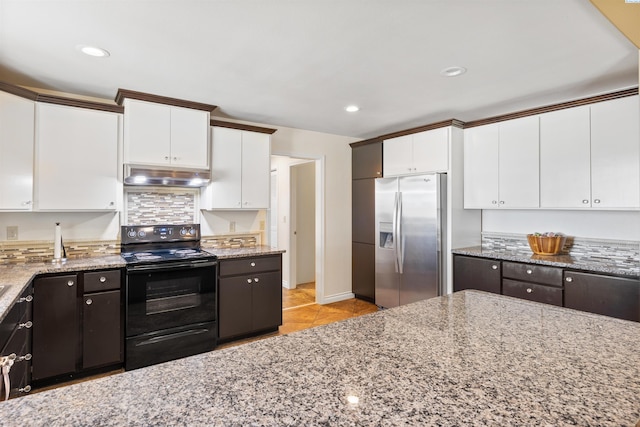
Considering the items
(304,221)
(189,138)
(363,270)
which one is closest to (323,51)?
(189,138)

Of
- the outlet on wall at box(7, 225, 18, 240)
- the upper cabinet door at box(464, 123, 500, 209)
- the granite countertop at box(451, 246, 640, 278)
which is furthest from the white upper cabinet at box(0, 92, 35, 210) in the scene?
the upper cabinet door at box(464, 123, 500, 209)

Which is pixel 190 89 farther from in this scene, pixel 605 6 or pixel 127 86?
pixel 605 6

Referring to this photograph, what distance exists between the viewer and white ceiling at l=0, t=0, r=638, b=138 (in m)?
1.79

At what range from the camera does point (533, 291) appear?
10.0 ft

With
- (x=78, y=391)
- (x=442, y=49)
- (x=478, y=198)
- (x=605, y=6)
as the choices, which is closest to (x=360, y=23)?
(x=442, y=49)

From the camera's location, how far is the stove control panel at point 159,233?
3.24m

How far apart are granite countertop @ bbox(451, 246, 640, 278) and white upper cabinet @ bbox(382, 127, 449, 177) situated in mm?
986

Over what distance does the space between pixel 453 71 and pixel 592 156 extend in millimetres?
1520

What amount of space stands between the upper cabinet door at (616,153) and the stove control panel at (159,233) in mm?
3743

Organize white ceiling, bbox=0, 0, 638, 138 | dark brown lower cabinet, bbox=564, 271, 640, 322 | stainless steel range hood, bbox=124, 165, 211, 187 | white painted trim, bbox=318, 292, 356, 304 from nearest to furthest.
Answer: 1. white ceiling, bbox=0, 0, 638, 138
2. dark brown lower cabinet, bbox=564, 271, 640, 322
3. stainless steel range hood, bbox=124, 165, 211, 187
4. white painted trim, bbox=318, 292, 356, 304

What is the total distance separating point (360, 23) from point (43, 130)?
100.0 inches

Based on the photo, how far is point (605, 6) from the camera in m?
1.71

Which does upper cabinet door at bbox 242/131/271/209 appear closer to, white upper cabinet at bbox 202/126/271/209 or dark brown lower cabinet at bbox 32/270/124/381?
white upper cabinet at bbox 202/126/271/209

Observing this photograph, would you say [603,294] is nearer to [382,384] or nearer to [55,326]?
[382,384]
